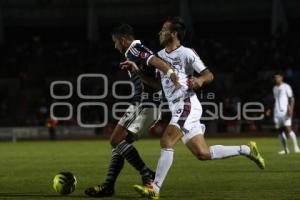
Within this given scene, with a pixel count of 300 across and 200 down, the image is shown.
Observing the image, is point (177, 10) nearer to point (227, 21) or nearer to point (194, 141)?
point (227, 21)

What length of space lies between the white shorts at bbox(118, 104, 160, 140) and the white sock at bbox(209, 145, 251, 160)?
93 cm

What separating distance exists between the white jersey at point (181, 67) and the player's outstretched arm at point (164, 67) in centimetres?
29

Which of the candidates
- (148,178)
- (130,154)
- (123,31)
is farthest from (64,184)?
(123,31)

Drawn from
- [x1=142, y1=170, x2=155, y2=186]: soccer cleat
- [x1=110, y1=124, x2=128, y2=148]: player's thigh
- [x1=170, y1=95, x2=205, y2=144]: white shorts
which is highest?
[x1=170, y1=95, x2=205, y2=144]: white shorts

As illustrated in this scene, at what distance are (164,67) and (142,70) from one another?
2.24 ft

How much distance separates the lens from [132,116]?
9805 millimetres

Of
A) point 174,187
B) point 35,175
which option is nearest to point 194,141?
point 174,187

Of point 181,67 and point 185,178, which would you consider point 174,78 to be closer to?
point 181,67

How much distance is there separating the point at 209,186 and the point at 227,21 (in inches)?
1429

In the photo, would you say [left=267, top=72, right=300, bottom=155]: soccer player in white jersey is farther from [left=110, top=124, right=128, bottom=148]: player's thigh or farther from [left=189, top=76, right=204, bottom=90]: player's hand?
[left=189, top=76, right=204, bottom=90]: player's hand

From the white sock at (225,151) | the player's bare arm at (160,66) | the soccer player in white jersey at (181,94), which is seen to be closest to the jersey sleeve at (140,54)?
the player's bare arm at (160,66)

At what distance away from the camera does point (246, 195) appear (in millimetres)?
9359

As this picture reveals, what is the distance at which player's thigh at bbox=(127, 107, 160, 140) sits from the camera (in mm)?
9812

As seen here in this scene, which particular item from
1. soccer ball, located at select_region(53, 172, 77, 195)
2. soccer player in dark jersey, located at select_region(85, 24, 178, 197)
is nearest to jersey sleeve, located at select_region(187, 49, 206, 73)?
soccer player in dark jersey, located at select_region(85, 24, 178, 197)
